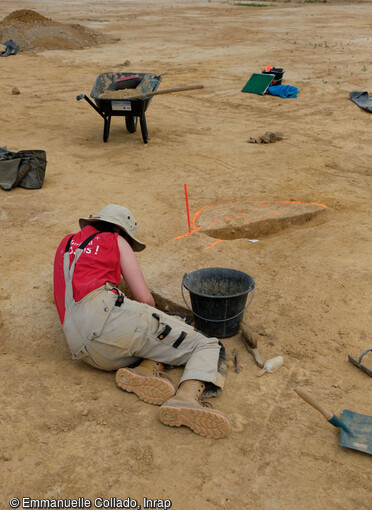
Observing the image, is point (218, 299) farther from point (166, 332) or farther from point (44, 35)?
point (44, 35)

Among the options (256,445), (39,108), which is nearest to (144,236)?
(256,445)

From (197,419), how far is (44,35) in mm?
19034

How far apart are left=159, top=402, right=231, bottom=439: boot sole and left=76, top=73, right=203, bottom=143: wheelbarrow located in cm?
606

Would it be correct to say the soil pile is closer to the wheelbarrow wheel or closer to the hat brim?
the wheelbarrow wheel

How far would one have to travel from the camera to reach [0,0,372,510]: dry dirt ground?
2.77m

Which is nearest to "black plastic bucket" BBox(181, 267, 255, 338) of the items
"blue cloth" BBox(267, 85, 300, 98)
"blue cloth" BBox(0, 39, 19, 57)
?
"blue cloth" BBox(267, 85, 300, 98)

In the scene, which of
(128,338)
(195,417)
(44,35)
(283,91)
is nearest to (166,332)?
(128,338)

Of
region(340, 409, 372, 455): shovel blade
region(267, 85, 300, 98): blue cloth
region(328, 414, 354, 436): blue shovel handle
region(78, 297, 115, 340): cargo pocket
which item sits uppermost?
region(78, 297, 115, 340): cargo pocket

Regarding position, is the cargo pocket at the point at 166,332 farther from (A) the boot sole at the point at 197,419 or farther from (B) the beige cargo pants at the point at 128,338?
(A) the boot sole at the point at 197,419

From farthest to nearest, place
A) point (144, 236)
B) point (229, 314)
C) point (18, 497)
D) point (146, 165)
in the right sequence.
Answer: point (146, 165) → point (144, 236) → point (229, 314) → point (18, 497)

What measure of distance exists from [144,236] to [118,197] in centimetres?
128

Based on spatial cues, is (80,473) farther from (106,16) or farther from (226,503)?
(106,16)

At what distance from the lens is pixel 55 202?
21.7 feet

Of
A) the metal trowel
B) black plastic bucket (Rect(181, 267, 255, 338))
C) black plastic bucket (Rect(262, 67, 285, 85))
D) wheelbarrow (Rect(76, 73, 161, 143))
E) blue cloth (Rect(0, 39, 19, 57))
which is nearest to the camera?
the metal trowel
